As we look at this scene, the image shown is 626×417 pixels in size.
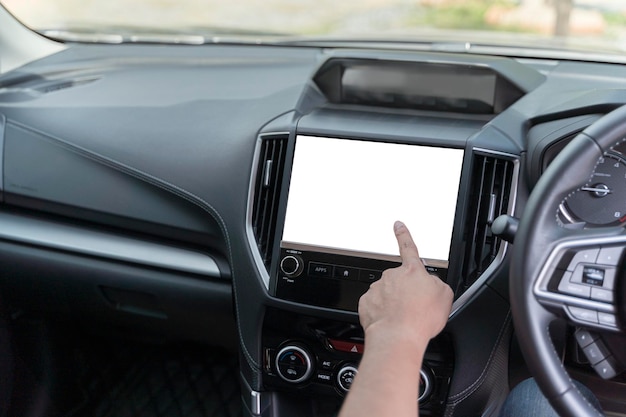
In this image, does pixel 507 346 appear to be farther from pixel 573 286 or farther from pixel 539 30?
pixel 539 30

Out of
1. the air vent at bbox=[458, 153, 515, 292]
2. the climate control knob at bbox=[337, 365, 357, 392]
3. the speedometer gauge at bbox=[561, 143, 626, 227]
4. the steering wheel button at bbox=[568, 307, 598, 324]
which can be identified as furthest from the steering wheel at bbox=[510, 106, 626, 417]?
the climate control knob at bbox=[337, 365, 357, 392]

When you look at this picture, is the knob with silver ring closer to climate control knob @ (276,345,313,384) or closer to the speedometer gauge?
climate control knob @ (276,345,313,384)

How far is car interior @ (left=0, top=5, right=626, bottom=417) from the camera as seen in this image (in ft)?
4.02

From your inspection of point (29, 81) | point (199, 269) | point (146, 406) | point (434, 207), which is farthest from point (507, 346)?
point (29, 81)

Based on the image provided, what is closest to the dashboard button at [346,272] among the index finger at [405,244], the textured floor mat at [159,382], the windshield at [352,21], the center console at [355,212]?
the center console at [355,212]

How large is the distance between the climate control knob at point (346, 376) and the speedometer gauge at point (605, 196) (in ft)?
1.89

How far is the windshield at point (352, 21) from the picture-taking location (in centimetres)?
200

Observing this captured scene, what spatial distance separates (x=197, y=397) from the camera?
2195 millimetres

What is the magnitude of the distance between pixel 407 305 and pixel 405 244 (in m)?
0.18

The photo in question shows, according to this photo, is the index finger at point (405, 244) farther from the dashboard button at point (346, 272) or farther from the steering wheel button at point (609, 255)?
the steering wheel button at point (609, 255)

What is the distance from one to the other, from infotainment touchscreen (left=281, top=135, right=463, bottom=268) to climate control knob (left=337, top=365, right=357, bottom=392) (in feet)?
0.83

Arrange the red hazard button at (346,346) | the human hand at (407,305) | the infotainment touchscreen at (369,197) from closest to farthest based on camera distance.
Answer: the human hand at (407,305) → the infotainment touchscreen at (369,197) → the red hazard button at (346,346)

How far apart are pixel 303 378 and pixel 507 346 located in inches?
16.7

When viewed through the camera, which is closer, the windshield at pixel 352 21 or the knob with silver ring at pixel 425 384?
the knob with silver ring at pixel 425 384
